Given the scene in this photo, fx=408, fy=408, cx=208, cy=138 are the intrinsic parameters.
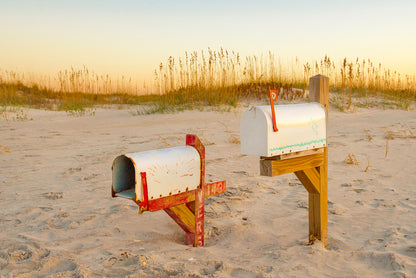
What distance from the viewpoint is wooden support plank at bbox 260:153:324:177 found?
2486 millimetres

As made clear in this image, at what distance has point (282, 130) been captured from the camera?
2.41m

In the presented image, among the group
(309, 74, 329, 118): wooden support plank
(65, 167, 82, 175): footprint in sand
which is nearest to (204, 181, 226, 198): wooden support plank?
(309, 74, 329, 118): wooden support plank

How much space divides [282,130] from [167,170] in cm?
75

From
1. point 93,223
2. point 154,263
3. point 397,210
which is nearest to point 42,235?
point 93,223

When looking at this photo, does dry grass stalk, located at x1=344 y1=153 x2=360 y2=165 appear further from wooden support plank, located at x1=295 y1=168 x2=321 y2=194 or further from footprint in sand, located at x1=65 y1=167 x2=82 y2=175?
footprint in sand, located at x1=65 y1=167 x2=82 y2=175

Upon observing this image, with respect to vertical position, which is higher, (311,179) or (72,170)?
(311,179)

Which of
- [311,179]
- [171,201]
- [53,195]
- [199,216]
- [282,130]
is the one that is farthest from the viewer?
[53,195]

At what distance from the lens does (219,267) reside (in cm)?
266

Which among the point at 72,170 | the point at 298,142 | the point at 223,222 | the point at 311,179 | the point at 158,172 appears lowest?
the point at 223,222

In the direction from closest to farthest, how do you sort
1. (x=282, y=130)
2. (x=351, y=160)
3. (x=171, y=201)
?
(x=282, y=130) < (x=171, y=201) < (x=351, y=160)

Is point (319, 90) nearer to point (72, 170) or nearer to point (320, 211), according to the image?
point (320, 211)

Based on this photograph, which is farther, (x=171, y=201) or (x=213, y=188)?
(x=213, y=188)

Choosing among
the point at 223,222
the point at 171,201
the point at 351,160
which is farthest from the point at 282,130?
the point at 351,160

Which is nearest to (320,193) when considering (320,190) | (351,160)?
(320,190)
